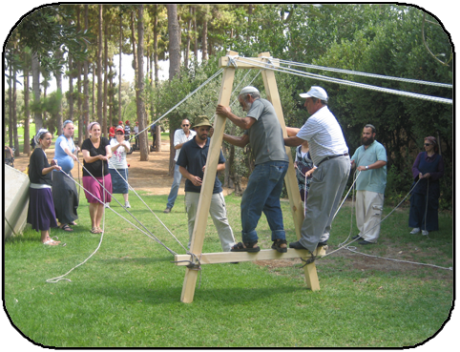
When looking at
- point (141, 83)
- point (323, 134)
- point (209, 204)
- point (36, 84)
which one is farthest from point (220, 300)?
point (141, 83)

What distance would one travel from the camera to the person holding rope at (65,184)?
7996mm

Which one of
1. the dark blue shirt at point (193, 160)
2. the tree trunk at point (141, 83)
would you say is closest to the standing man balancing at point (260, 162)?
the dark blue shirt at point (193, 160)

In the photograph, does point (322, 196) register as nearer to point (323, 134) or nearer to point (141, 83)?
point (323, 134)

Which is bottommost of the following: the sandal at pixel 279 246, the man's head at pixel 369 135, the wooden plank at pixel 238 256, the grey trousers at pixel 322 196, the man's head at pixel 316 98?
the wooden plank at pixel 238 256

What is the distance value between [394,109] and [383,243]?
4556 millimetres

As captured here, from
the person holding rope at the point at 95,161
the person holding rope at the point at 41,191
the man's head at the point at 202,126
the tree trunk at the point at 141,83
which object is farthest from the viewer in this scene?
the tree trunk at the point at 141,83

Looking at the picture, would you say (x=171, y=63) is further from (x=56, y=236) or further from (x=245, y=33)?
(x=56, y=236)

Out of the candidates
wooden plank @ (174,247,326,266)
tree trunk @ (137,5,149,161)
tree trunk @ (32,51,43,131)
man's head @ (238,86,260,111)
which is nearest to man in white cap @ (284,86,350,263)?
wooden plank @ (174,247,326,266)

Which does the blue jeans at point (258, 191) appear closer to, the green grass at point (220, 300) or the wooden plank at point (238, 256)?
the wooden plank at point (238, 256)

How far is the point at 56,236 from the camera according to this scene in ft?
25.1

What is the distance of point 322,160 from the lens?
4.70 metres

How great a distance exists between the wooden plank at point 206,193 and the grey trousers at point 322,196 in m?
1.08

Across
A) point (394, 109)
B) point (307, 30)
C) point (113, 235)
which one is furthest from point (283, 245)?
point (307, 30)

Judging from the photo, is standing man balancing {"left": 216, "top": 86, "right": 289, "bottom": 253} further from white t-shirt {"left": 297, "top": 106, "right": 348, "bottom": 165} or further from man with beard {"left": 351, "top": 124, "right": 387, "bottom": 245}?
man with beard {"left": 351, "top": 124, "right": 387, "bottom": 245}
